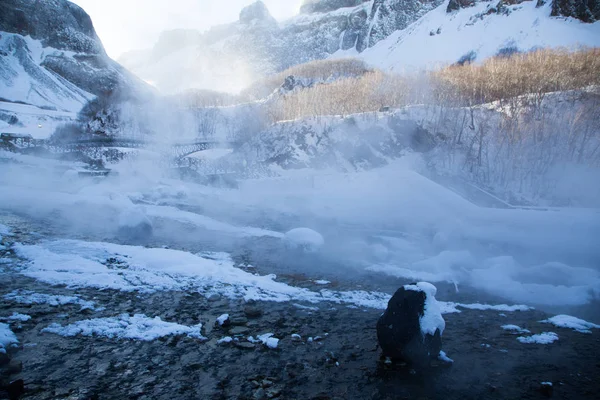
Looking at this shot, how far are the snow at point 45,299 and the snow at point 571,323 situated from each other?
344 inches

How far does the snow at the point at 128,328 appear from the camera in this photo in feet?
15.2

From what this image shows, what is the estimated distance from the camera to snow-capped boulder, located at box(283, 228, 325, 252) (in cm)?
1045

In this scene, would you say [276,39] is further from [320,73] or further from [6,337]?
[6,337]

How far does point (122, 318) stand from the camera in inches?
203

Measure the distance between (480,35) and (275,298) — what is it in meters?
68.9

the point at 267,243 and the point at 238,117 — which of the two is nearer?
the point at 267,243

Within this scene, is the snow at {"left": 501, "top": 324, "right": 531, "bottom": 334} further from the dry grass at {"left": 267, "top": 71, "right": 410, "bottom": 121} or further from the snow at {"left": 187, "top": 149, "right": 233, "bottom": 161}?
the snow at {"left": 187, "top": 149, "right": 233, "bottom": 161}

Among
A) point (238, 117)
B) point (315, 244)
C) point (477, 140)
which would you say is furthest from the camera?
point (238, 117)

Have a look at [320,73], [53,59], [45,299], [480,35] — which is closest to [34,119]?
[53,59]

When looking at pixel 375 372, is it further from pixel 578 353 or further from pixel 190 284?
pixel 190 284

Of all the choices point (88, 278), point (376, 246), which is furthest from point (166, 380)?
point (376, 246)

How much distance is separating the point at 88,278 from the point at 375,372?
5.80m

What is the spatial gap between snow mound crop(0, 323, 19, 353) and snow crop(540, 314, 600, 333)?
9105mm

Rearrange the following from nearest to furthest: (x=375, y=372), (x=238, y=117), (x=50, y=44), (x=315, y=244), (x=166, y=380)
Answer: (x=166, y=380) < (x=375, y=372) < (x=315, y=244) < (x=238, y=117) < (x=50, y=44)
